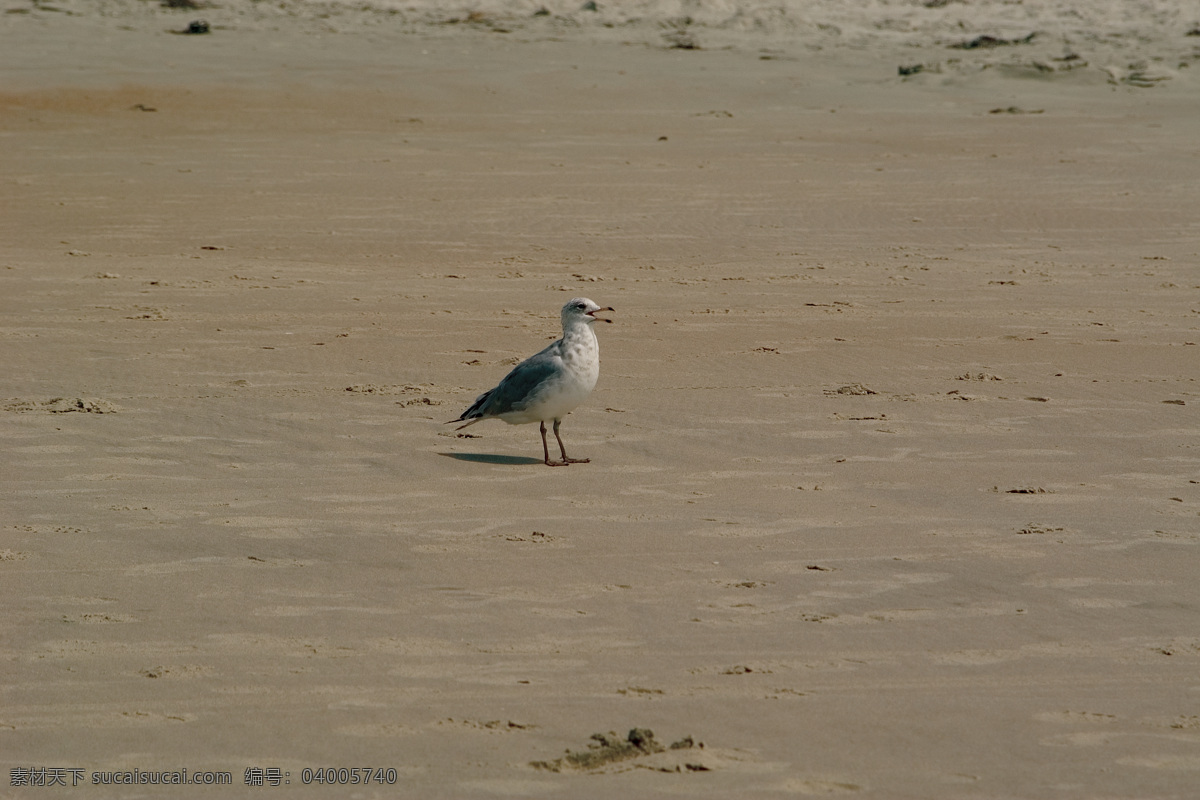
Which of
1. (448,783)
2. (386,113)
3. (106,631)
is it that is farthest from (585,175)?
(448,783)

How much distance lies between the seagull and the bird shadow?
103mm

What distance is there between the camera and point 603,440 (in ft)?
24.0

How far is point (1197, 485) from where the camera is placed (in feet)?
21.7

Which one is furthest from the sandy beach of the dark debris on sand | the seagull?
the seagull

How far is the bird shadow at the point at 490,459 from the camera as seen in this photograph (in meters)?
6.98

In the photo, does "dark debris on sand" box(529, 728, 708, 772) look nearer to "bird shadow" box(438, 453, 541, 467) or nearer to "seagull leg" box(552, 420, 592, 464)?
"seagull leg" box(552, 420, 592, 464)

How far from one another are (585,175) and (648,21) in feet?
25.4

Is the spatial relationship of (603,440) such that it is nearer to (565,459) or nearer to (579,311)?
(565,459)

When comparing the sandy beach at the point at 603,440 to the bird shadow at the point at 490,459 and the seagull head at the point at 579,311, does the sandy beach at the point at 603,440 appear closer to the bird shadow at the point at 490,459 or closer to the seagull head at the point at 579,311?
the bird shadow at the point at 490,459

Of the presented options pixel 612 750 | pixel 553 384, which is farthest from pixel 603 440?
pixel 612 750

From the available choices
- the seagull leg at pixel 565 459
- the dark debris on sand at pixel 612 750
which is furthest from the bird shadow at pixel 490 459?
the dark debris on sand at pixel 612 750

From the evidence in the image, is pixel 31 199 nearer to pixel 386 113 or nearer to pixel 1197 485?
pixel 386 113

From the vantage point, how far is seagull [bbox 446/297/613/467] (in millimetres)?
6852

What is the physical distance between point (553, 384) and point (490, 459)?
52cm
